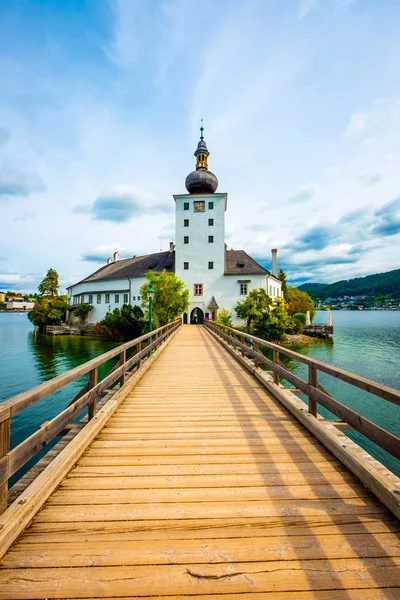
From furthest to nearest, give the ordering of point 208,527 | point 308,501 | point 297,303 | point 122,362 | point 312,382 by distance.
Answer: point 297,303, point 122,362, point 312,382, point 308,501, point 208,527

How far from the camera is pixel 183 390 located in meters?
6.32

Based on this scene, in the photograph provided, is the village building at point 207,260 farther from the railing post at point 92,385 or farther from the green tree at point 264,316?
the railing post at point 92,385

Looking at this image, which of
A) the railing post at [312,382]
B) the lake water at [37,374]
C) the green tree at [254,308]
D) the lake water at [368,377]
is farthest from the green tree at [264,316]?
the railing post at [312,382]

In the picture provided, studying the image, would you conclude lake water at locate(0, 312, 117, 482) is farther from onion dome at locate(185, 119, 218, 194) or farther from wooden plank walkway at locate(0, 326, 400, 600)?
onion dome at locate(185, 119, 218, 194)

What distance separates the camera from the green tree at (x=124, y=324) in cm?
3358

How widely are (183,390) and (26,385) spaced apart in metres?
14.9

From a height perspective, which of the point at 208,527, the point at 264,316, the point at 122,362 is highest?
the point at 264,316

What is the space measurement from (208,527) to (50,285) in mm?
60579

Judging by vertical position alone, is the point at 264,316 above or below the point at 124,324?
above

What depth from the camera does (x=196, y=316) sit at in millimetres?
36031

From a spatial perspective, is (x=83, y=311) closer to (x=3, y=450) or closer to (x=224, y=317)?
(x=224, y=317)

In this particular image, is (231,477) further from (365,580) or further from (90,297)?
(90,297)

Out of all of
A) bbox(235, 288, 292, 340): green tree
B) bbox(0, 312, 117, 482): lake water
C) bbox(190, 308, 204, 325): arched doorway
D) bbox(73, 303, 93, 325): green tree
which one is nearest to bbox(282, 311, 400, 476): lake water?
bbox(235, 288, 292, 340): green tree

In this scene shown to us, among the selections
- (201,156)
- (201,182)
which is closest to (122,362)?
(201,182)
